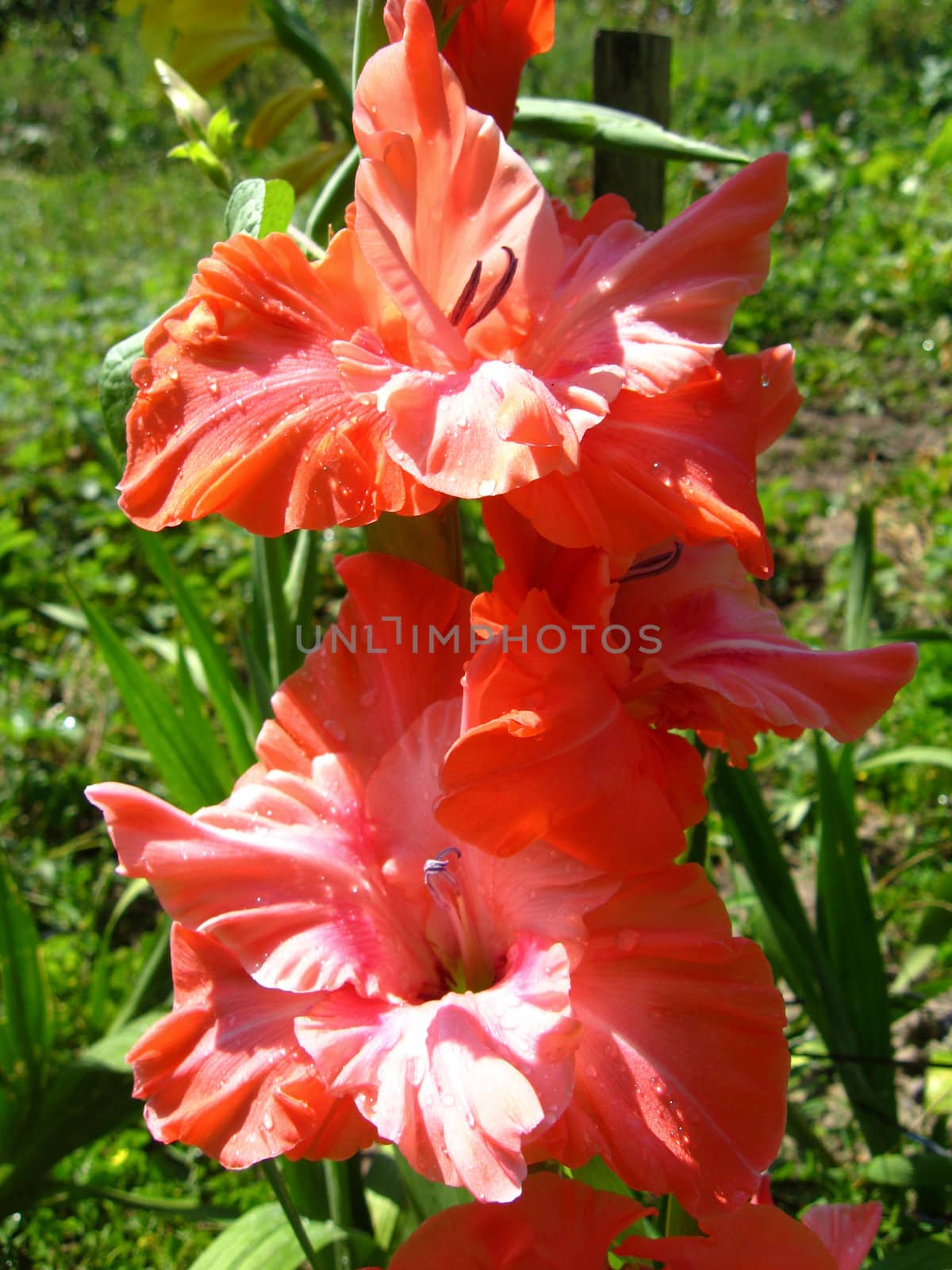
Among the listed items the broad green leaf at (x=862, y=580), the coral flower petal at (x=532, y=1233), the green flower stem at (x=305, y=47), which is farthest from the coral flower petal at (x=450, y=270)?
the broad green leaf at (x=862, y=580)

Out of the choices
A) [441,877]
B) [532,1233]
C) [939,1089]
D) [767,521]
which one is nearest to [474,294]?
[441,877]

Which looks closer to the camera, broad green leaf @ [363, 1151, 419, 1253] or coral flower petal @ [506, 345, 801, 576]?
coral flower petal @ [506, 345, 801, 576]

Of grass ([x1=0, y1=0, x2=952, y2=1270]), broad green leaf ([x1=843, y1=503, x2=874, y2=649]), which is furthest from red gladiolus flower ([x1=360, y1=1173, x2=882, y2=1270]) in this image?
broad green leaf ([x1=843, y1=503, x2=874, y2=649])

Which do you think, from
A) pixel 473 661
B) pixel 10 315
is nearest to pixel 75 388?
pixel 10 315

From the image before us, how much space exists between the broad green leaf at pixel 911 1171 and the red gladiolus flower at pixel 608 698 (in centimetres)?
81

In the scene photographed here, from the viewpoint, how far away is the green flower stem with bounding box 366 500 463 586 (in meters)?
0.77

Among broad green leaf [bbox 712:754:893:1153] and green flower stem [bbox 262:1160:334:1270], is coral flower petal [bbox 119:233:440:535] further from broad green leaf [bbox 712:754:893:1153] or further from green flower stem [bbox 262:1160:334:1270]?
broad green leaf [bbox 712:754:893:1153]

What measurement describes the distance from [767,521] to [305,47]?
1979 millimetres

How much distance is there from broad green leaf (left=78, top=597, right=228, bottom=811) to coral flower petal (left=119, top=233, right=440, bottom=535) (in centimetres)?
76

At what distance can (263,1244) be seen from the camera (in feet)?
3.34

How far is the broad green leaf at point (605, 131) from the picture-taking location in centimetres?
100

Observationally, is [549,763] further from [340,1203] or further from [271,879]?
[340,1203]

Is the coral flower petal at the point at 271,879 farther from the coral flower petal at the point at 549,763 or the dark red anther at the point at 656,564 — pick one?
the dark red anther at the point at 656,564

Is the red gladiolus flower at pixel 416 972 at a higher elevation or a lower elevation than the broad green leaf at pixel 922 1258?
higher
